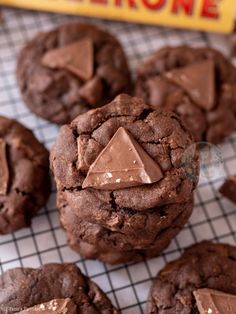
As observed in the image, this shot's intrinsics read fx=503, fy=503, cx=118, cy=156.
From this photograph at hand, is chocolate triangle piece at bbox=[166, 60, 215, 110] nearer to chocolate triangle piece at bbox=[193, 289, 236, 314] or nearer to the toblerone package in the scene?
the toblerone package

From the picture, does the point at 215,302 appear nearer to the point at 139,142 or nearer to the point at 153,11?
the point at 139,142

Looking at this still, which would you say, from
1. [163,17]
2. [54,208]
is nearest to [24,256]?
[54,208]

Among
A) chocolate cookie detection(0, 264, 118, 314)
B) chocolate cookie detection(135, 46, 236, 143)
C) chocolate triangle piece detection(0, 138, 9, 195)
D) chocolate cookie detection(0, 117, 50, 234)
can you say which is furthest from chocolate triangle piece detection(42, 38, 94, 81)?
chocolate cookie detection(0, 264, 118, 314)

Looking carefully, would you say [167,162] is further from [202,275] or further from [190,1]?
[190,1]

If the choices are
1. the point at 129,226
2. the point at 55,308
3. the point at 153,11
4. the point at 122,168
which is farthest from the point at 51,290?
the point at 153,11

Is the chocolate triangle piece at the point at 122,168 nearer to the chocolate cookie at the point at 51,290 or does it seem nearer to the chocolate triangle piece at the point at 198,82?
the chocolate cookie at the point at 51,290
